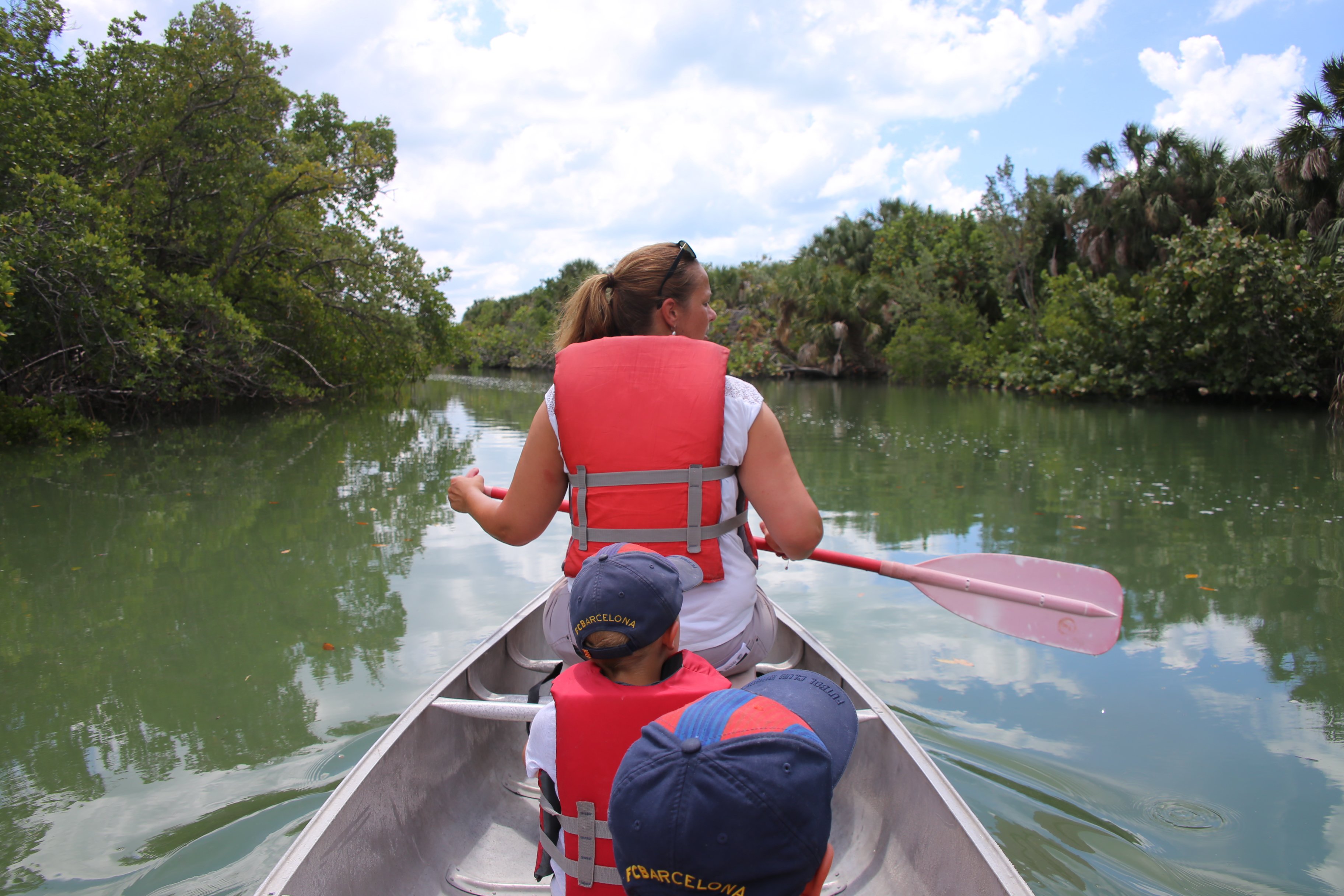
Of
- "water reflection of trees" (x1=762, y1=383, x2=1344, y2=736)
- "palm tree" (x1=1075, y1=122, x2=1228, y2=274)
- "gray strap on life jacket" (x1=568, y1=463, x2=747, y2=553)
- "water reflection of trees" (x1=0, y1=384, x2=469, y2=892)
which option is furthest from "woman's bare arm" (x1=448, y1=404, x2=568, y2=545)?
"palm tree" (x1=1075, y1=122, x2=1228, y2=274)

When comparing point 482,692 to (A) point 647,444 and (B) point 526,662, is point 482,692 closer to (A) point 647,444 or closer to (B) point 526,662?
(B) point 526,662

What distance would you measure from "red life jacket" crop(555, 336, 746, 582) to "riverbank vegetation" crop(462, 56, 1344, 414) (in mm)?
1378

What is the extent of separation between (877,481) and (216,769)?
23.1ft

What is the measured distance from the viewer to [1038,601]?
291cm

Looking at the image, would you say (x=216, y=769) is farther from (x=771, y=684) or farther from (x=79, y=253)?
(x=79, y=253)

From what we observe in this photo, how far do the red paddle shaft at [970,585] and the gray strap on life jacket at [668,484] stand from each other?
27.9 inches

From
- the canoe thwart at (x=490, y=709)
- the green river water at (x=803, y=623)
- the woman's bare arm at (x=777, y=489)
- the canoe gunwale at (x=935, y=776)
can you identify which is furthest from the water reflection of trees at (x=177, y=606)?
the woman's bare arm at (x=777, y=489)

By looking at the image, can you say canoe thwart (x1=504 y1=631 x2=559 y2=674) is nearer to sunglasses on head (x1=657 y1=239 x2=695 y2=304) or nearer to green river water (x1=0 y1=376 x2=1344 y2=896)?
green river water (x1=0 y1=376 x2=1344 y2=896)

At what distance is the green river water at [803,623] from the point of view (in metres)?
2.54

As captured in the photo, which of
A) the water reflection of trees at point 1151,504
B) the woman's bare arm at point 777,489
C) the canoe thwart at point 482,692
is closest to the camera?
the woman's bare arm at point 777,489

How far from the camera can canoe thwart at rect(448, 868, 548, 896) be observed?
79.0 inches

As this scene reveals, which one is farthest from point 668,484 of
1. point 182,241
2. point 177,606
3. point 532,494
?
point 182,241

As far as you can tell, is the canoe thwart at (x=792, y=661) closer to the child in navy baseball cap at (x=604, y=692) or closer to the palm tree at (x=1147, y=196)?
the child in navy baseball cap at (x=604, y=692)

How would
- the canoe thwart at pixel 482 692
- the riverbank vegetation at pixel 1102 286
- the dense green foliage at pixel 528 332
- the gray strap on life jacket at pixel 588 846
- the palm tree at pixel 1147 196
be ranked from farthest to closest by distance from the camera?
the dense green foliage at pixel 528 332, the palm tree at pixel 1147 196, the riverbank vegetation at pixel 1102 286, the canoe thwart at pixel 482 692, the gray strap on life jacket at pixel 588 846
